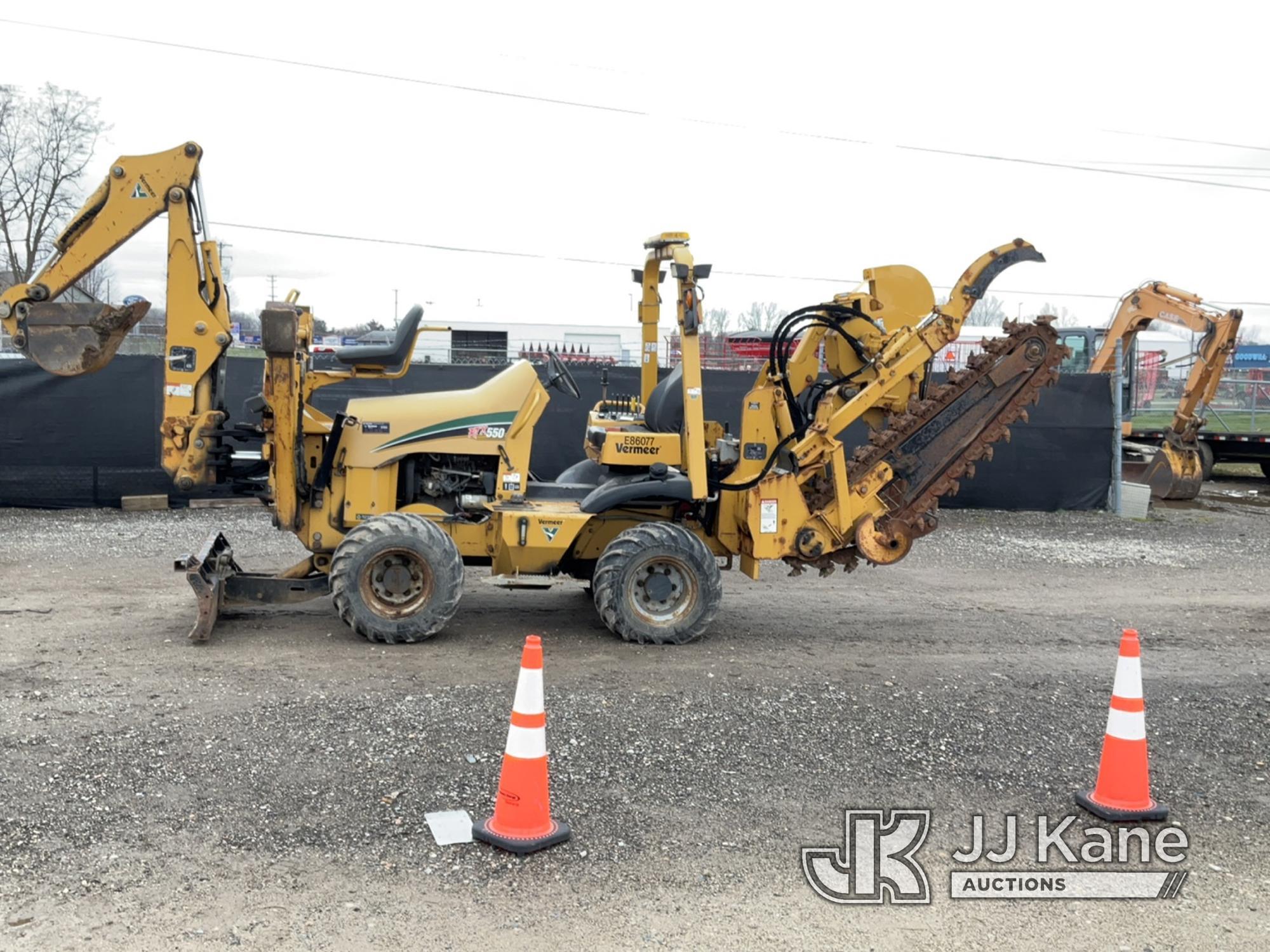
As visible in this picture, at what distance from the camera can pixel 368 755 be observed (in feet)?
16.8

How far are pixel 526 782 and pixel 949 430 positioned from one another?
494 centimetres

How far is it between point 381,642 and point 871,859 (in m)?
3.80

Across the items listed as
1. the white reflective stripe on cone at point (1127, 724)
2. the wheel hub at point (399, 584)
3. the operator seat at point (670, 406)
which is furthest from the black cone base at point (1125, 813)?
the wheel hub at point (399, 584)

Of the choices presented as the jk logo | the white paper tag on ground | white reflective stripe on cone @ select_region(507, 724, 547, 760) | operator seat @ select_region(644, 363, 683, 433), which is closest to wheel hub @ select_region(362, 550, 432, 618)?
operator seat @ select_region(644, 363, 683, 433)

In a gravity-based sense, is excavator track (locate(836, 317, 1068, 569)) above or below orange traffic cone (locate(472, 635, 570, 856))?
above

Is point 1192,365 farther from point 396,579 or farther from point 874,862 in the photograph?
point 874,862

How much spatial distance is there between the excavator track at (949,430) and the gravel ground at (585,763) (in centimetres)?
91

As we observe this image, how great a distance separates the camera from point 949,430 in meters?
8.07

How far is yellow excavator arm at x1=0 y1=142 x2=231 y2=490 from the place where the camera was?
732 cm

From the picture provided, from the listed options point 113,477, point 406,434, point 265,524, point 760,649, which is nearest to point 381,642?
point 406,434

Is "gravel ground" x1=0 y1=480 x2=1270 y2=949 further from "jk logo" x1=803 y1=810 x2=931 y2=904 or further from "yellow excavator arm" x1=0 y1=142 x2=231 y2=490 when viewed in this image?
"yellow excavator arm" x1=0 y1=142 x2=231 y2=490

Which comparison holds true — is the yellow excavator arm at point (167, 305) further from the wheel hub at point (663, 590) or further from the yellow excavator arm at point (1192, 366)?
the yellow excavator arm at point (1192, 366)

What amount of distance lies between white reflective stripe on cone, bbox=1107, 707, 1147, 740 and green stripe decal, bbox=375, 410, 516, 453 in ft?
14.7

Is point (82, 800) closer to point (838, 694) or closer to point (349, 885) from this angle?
point (349, 885)
